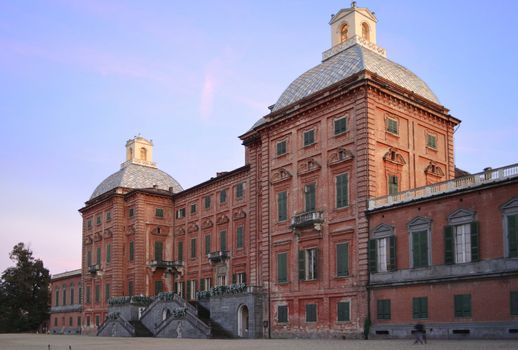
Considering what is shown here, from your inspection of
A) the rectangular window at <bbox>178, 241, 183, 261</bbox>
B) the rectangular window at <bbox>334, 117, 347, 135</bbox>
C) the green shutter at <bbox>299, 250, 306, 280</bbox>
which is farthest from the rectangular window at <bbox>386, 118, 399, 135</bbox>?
the rectangular window at <bbox>178, 241, 183, 261</bbox>

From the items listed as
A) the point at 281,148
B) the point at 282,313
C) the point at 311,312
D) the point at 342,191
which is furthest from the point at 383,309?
the point at 281,148

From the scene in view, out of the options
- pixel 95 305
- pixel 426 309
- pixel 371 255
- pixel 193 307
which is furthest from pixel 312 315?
pixel 95 305

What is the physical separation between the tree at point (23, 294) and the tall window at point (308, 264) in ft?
186

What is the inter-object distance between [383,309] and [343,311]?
9.64ft

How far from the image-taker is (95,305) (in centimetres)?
6988

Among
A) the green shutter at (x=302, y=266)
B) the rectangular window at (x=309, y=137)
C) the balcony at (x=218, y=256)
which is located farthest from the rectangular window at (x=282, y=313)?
the balcony at (x=218, y=256)

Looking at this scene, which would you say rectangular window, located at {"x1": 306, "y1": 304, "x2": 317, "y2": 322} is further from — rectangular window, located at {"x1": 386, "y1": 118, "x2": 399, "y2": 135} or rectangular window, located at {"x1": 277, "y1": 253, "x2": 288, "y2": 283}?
rectangular window, located at {"x1": 386, "y1": 118, "x2": 399, "y2": 135}

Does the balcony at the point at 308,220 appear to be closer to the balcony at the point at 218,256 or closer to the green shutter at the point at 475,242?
the green shutter at the point at 475,242

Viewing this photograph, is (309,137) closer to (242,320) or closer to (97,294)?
(242,320)

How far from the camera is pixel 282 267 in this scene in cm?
4353

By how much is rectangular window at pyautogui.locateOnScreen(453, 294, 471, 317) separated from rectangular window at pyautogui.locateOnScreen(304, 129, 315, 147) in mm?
14508

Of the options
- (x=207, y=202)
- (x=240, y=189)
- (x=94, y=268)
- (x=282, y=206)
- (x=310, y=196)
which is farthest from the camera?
(x=94, y=268)

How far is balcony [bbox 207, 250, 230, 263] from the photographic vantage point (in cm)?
5512

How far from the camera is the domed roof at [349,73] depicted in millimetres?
41406
